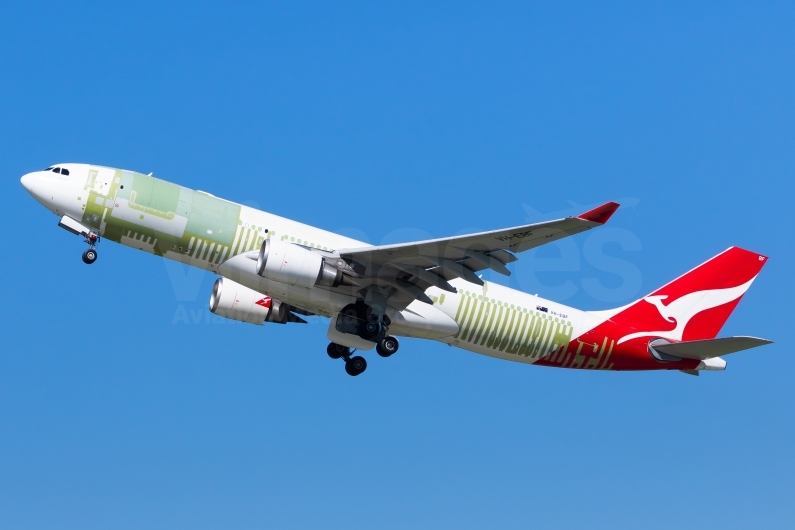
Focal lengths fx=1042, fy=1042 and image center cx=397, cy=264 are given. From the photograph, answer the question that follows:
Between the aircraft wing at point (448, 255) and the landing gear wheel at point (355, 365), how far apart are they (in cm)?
375

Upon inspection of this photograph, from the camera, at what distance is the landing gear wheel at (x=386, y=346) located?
37.7m

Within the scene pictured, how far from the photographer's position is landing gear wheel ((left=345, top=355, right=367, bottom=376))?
131 ft

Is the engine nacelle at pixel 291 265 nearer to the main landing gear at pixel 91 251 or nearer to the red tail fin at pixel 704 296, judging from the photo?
the main landing gear at pixel 91 251

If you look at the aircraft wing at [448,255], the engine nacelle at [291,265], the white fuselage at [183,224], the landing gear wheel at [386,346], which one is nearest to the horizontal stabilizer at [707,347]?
the aircraft wing at [448,255]

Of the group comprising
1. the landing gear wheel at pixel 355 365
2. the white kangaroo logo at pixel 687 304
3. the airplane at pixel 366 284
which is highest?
the white kangaroo logo at pixel 687 304

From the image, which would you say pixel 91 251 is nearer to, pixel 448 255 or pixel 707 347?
pixel 448 255

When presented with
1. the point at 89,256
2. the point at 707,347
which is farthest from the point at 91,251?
the point at 707,347

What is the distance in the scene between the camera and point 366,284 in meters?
36.2

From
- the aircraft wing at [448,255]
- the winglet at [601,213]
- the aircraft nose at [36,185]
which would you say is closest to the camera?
the winglet at [601,213]

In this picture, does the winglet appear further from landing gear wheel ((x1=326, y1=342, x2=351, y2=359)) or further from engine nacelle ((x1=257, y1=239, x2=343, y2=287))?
landing gear wheel ((x1=326, y1=342, x2=351, y2=359))

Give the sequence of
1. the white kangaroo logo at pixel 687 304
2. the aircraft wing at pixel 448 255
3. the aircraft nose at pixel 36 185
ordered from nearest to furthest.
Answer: the aircraft wing at pixel 448 255
the aircraft nose at pixel 36 185
the white kangaroo logo at pixel 687 304

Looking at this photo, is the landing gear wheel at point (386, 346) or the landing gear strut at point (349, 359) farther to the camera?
the landing gear strut at point (349, 359)

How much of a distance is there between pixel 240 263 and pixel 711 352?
58.2 feet

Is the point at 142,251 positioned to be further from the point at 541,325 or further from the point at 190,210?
the point at 541,325
